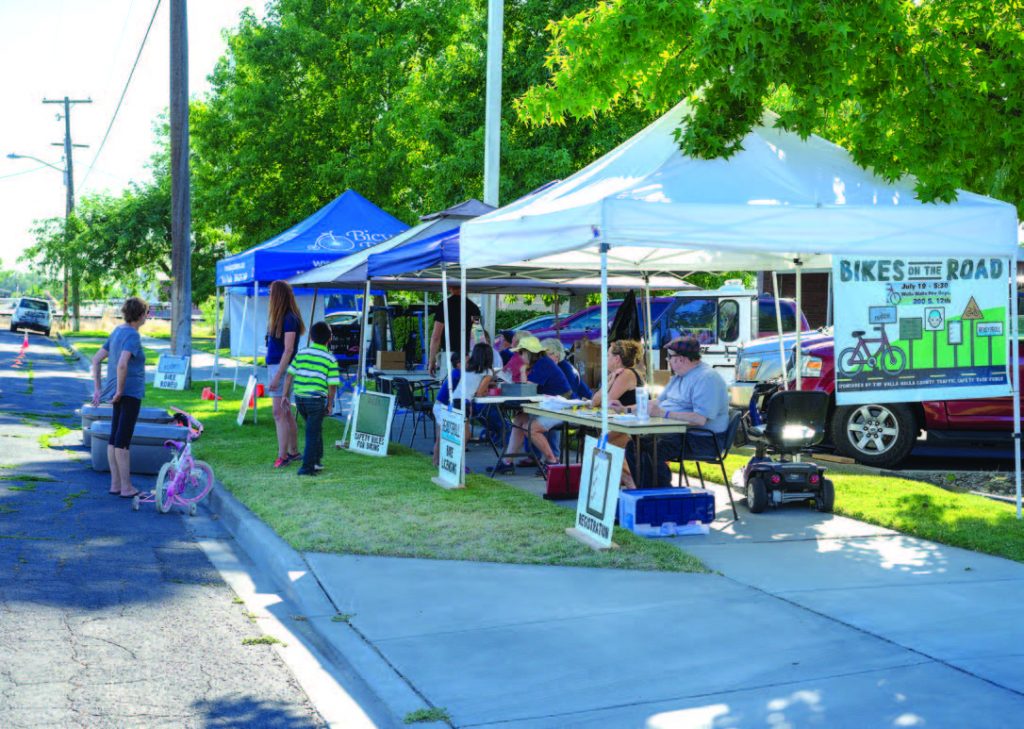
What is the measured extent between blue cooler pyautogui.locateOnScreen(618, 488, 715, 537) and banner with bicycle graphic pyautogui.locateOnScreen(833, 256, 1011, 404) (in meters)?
1.81

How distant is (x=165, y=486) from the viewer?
32.4 feet

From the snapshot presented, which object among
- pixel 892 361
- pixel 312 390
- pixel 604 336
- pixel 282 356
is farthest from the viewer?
pixel 282 356

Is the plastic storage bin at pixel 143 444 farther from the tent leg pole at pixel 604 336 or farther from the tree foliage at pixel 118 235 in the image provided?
the tree foliage at pixel 118 235

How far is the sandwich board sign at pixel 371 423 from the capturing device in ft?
42.9

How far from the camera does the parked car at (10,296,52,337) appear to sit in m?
55.9

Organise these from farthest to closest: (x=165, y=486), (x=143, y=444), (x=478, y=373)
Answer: (x=143, y=444) < (x=478, y=373) < (x=165, y=486)

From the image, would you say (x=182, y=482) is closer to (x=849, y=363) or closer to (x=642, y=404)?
(x=642, y=404)

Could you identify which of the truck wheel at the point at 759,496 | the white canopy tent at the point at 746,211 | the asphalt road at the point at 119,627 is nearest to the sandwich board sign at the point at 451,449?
the white canopy tent at the point at 746,211

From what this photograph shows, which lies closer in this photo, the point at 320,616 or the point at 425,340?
the point at 320,616

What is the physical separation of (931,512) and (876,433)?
11.0 ft

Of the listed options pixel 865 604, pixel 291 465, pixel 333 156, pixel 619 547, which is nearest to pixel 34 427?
pixel 291 465

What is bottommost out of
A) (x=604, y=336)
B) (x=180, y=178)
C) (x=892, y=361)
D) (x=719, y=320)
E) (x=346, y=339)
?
(x=892, y=361)

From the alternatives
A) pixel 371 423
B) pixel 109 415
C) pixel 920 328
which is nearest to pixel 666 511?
pixel 920 328

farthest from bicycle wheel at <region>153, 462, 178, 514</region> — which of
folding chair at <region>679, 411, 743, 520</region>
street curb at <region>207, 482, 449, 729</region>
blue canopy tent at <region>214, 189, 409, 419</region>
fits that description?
blue canopy tent at <region>214, 189, 409, 419</region>
